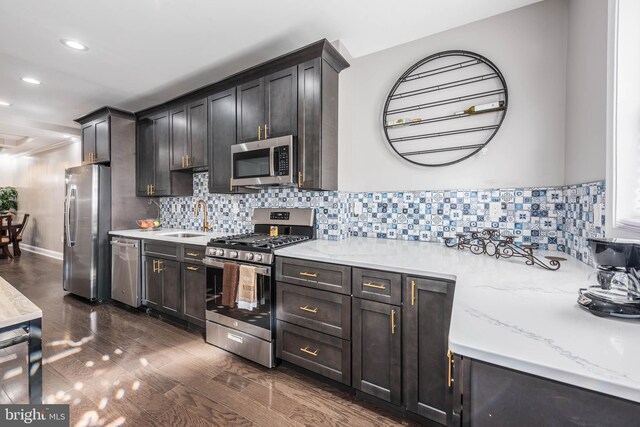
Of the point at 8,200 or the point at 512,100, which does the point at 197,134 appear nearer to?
the point at 512,100

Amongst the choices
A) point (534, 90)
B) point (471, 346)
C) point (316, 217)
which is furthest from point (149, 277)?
point (534, 90)

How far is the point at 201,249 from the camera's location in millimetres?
2637

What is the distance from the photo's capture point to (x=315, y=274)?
6.22ft

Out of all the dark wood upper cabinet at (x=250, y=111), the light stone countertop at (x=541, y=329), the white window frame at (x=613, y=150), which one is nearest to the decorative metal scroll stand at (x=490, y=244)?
the light stone countertop at (x=541, y=329)

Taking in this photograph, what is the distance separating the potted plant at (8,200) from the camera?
7.43 metres

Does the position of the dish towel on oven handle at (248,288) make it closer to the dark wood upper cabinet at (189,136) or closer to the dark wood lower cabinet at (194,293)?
the dark wood lower cabinet at (194,293)

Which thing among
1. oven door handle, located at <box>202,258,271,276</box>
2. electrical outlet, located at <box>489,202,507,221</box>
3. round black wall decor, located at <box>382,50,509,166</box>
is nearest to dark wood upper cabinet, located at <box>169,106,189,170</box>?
oven door handle, located at <box>202,258,271,276</box>

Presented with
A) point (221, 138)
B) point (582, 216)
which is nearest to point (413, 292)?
point (582, 216)

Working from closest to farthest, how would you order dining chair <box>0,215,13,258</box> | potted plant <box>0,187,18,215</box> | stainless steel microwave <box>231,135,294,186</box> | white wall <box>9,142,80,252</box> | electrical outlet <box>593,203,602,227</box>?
1. electrical outlet <box>593,203,602,227</box>
2. stainless steel microwave <box>231,135,294,186</box>
3. white wall <box>9,142,80,252</box>
4. dining chair <box>0,215,13,258</box>
5. potted plant <box>0,187,18,215</box>

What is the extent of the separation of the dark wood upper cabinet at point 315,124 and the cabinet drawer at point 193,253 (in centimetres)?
116

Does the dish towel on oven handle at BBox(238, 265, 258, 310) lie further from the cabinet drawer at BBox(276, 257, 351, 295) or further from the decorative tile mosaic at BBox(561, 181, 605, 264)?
the decorative tile mosaic at BBox(561, 181, 605, 264)

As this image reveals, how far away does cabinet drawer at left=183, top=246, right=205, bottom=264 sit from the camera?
2.64m

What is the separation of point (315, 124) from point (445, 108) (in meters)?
1.02

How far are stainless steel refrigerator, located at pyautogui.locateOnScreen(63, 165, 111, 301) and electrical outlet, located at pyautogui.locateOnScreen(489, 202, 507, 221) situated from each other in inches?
164
